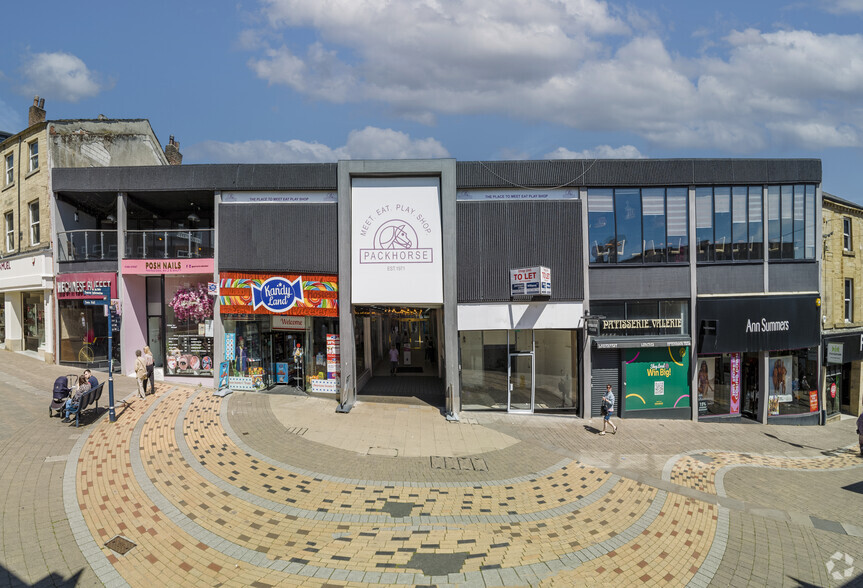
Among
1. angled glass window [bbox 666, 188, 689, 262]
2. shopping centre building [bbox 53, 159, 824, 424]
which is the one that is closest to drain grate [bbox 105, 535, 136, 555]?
shopping centre building [bbox 53, 159, 824, 424]

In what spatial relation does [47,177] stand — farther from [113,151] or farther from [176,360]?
[176,360]

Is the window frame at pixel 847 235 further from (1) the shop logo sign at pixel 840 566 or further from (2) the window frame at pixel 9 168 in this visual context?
(2) the window frame at pixel 9 168

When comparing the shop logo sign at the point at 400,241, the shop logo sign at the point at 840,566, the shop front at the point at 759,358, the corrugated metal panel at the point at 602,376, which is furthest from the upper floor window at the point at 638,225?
the shop logo sign at the point at 840,566

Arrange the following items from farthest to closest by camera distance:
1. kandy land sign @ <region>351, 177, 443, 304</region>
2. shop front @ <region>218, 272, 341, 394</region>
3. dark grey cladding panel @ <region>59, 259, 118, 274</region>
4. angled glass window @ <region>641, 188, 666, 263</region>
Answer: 1. dark grey cladding panel @ <region>59, 259, 118, 274</region>
2. angled glass window @ <region>641, 188, 666, 263</region>
3. shop front @ <region>218, 272, 341, 394</region>
4. kandy land sign @ <region>351, 177, 443, 304</region>

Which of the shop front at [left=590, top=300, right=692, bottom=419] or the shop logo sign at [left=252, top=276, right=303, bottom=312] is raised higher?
the shop logo sign at [left=252, top=276, right=303, bottom=312]

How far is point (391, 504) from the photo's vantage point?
8031 millimetres

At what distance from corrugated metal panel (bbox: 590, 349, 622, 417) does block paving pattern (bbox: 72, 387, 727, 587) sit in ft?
17.0

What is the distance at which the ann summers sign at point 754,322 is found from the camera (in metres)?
14.9

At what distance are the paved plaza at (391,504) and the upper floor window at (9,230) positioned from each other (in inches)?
394

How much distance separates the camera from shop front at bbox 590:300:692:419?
14680 millimetres

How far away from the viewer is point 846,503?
947 centimetres

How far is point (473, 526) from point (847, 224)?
2456 centimetres

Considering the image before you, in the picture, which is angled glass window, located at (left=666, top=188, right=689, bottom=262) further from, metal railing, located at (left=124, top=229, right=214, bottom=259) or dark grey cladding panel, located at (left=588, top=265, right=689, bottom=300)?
metal railing, located at (left=124, top=229, right=214, bottom=259)

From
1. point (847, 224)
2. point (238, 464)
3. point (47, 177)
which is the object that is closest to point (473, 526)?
point (238, 464)
